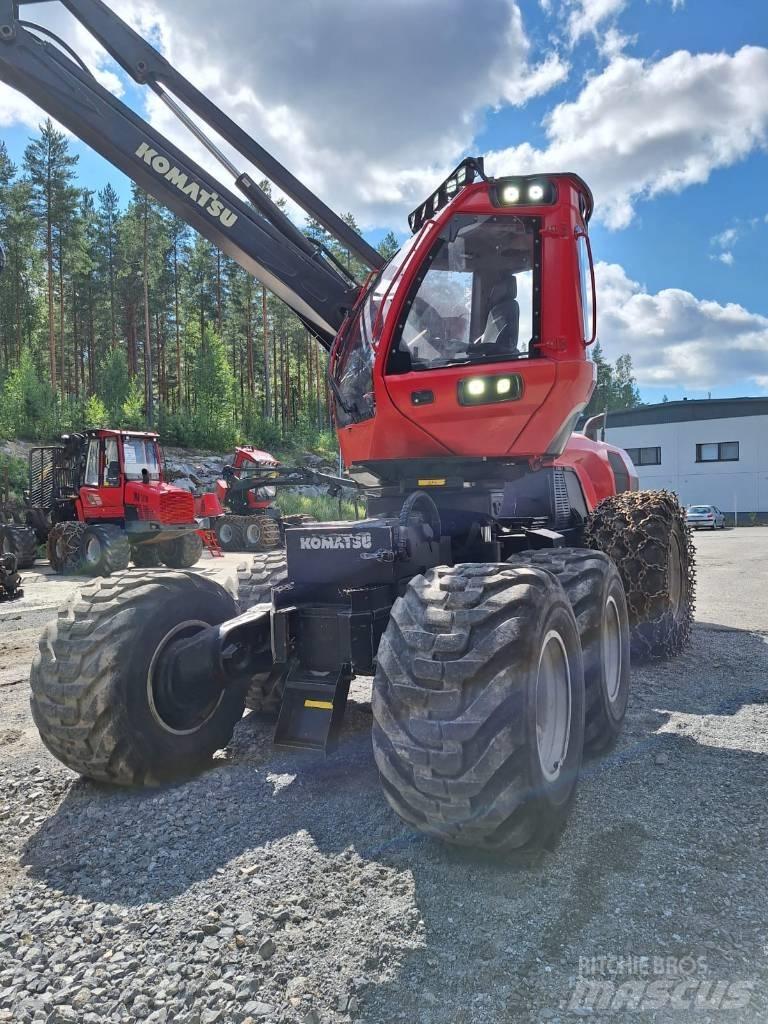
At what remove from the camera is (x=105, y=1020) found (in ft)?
7.46

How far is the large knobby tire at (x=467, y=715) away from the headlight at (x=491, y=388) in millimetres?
1279

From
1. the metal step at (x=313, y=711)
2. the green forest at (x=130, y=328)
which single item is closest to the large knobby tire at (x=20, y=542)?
the metal step at (x=313, y=711)

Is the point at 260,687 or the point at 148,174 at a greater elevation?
the point at 148,174

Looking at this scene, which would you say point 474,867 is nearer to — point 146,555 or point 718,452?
point 146,555

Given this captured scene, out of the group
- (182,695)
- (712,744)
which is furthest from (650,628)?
(182,695)

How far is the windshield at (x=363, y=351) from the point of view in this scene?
14.5ft

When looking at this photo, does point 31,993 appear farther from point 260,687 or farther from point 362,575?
point 260,687

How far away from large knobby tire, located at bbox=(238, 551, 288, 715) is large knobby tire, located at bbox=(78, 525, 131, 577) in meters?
10.5

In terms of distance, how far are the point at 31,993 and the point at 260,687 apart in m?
2.68

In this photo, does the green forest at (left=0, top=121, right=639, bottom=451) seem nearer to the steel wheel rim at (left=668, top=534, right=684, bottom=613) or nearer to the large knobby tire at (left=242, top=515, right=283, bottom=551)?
the large knobby tire at (left=242, top=515, right=283, bottom=551)

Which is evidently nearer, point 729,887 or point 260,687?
point 729,887

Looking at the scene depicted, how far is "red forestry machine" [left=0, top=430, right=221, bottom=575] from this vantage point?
15.3 metres

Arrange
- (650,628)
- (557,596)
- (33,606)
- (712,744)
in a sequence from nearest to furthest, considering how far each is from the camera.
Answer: (557,596) < (712,744) < (650,628) < (33,606)

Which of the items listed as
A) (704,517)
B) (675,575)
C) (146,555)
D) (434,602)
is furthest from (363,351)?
(704,517)
